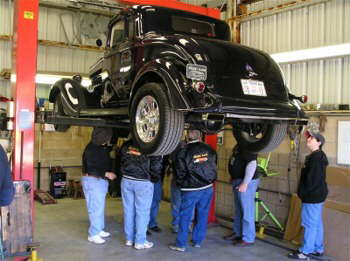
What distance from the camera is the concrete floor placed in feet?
18.5

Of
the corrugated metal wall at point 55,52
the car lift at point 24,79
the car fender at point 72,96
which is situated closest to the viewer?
the car lift at point 24,79

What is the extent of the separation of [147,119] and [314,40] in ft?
13.7

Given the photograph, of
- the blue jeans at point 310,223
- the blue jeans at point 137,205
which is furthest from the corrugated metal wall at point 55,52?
the blue jeans at point 310,223

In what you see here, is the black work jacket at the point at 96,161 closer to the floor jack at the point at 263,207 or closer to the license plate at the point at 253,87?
the floor jack at the point at 263,207

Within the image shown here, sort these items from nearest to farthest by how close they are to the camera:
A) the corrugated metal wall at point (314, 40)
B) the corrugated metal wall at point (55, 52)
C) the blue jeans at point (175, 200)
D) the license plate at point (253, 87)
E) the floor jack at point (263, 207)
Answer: the license plate at point (253, 87) → the corrugated metal wall at point (314, 40) → the blue jeans at point (175, 200) → the floor jack at point (263, 207) → the corrugated metal wall at point (55, 52)

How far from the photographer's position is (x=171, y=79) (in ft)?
12.0

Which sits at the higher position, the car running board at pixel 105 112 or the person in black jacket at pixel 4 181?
the car running board at pixel 105 112

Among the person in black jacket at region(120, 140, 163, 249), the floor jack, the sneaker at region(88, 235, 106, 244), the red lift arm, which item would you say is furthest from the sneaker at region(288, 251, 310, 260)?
the red lift arm

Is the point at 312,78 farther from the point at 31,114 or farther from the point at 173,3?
the point at 31,114

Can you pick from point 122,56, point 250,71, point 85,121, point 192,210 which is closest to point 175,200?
point 192,210

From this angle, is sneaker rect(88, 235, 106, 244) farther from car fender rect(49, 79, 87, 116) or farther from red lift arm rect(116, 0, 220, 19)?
red lift arm rect(116, 0, 220, 19)

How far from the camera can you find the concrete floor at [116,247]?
5.64m

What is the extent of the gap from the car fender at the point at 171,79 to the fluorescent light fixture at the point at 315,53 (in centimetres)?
327

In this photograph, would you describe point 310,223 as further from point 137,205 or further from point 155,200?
point 155,200
